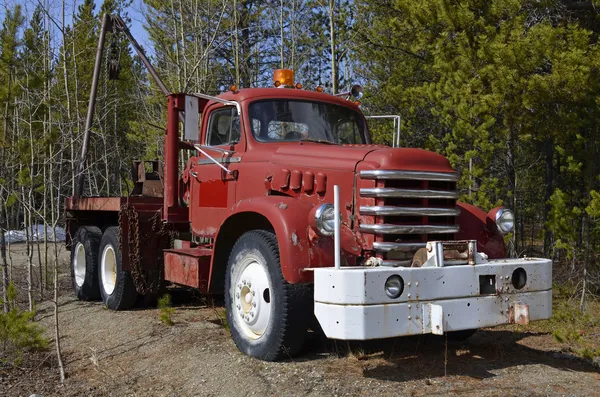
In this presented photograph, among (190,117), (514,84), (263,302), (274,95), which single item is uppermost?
(514,84)

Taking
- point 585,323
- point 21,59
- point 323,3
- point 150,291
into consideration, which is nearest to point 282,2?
point 323,3

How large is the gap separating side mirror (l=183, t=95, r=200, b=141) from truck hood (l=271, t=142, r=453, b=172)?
39.3 inches

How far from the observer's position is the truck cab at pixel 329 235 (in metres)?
4.87

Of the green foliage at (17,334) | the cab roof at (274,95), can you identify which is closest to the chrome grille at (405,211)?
the cab roof at (274,95)

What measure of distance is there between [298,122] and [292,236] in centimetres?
196

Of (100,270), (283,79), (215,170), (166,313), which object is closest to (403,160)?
(283,79)

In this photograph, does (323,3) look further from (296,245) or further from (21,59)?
(296,245)

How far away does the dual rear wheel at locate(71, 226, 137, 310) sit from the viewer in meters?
8.60

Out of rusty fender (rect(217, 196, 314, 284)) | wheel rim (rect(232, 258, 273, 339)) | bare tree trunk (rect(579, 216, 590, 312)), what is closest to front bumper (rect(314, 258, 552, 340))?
rusty fender (rect(217, 196, 314, 284))

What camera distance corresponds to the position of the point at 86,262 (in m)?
9.63

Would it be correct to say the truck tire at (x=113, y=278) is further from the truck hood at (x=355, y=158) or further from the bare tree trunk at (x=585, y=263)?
the bare tree trunk at (x=585, y=263)

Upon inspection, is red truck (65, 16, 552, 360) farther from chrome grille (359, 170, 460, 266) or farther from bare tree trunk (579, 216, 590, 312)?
bare tree trunk (579, 216, 590, 312)

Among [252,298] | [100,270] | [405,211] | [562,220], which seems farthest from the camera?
[100,270]

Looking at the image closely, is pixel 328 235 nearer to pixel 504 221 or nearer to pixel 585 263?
pixel 504 221
